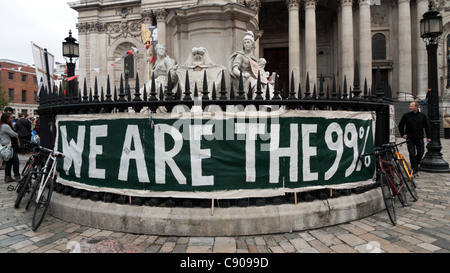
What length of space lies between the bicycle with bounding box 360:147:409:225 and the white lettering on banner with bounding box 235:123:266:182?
1836 millimetres

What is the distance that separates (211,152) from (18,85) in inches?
2568

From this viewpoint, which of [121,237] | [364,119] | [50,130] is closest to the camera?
[121,237]

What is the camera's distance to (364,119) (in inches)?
173

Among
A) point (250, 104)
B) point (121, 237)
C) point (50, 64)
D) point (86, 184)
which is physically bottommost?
point (121, 237)

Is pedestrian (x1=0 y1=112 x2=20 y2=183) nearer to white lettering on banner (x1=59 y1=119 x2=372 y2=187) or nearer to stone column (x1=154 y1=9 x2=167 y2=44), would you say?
white lettering on banner (x1=59 y1=119 x2=372 y2=187)

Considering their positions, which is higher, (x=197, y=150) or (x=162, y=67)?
(x=162, y=67)

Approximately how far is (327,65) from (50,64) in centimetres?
2694

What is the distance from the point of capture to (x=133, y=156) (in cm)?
378

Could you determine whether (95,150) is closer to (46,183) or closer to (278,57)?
(46,183)

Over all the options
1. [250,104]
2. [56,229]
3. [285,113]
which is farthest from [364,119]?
[56,229]

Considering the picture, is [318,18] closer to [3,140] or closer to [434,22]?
[434,22]

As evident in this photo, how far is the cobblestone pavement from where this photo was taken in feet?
10.3

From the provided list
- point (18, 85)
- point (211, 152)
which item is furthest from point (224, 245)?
point (18, 85)

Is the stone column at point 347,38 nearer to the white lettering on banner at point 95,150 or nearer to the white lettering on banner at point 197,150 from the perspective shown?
the white lettering on banner at point 197,150
